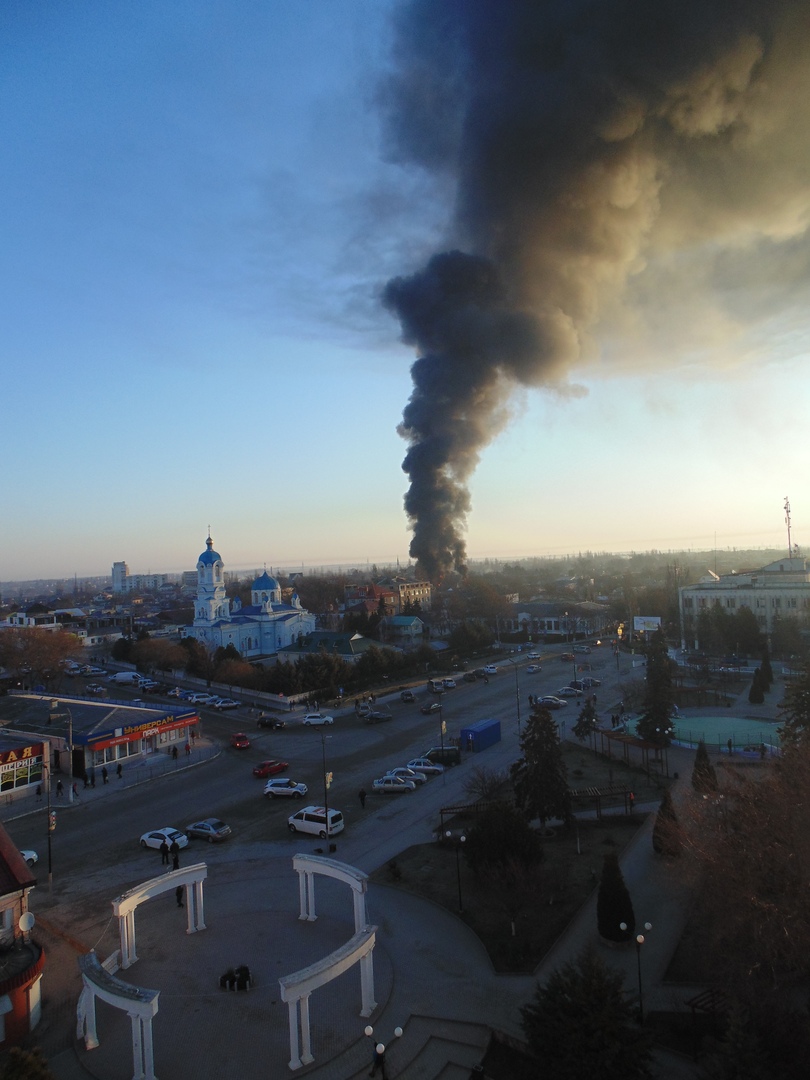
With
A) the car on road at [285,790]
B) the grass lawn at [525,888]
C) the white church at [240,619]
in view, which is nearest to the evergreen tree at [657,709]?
the grass lawn at [525,888]

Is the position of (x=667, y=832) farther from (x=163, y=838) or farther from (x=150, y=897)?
(x=163, y=838)

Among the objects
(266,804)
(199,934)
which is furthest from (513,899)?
(266,804)

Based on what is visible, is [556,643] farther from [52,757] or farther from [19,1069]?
[19,1069]

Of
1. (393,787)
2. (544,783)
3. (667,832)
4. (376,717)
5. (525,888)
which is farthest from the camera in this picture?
(376,717)

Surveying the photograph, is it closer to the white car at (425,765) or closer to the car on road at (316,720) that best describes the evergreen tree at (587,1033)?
the white car at (425,765)

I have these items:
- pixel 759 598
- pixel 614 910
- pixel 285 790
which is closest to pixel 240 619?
pixel 285 790

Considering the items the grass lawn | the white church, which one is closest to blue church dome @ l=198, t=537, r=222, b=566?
the white church
